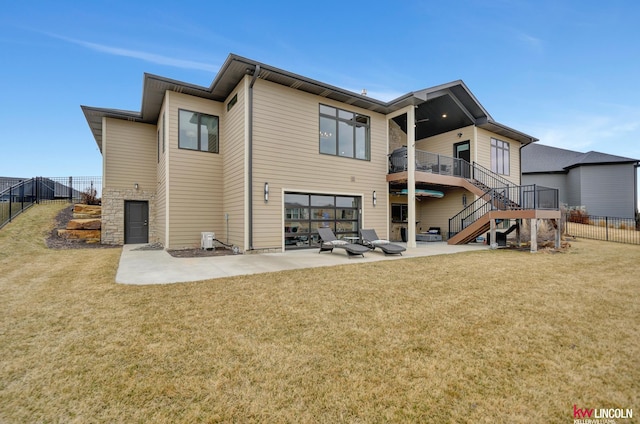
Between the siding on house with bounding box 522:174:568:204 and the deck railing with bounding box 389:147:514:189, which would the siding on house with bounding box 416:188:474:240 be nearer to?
the deck railing with bounding box 389:147:514:189

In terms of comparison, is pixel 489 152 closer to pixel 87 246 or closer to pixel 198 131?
pixel 198 131

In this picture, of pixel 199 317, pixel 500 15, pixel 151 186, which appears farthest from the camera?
pixel 151 186

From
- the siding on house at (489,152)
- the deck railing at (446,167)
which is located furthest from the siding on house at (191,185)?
the siding on house at (489,152)

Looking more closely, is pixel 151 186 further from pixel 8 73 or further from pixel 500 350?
pixel 500 350

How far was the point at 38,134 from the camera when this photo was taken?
1045 inches

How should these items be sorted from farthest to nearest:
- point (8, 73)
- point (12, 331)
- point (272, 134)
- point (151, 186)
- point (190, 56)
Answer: point (190, 56) < point (8, 73) < point (151, 186) < point (272, 134) < point (12, 331)

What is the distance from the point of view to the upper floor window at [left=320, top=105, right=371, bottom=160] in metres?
11.6

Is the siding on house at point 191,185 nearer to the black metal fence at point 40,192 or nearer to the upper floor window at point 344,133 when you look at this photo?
the upper floor window at point 344,133

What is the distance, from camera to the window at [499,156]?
1667 cm

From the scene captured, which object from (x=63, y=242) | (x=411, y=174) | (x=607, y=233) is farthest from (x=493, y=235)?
(x=63, y=242)

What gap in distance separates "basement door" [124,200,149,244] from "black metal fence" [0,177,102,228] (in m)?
2.84

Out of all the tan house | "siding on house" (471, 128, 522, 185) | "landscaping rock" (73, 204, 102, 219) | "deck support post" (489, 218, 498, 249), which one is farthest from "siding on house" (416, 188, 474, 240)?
"landscaping rock" (73, 204, 102, 219)

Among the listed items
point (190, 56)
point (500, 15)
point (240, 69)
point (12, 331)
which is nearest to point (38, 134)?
point (190, 56)

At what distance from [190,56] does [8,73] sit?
33.3ft
